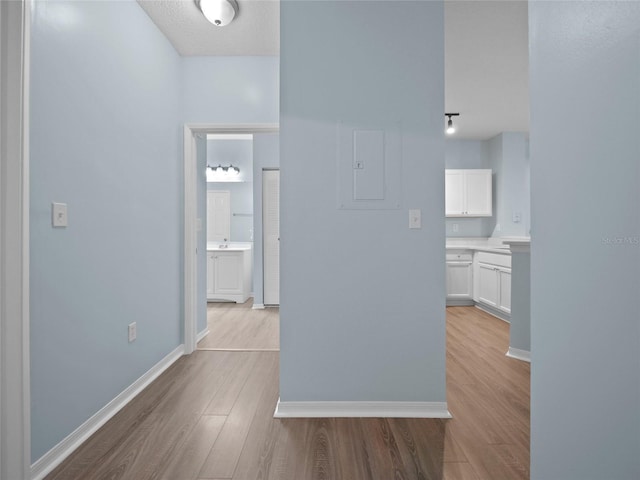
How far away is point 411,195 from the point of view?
207 cm

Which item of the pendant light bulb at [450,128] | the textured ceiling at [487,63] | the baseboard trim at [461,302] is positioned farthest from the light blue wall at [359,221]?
the baseboard trim at [461,302]

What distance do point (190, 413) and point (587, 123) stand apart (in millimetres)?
2193

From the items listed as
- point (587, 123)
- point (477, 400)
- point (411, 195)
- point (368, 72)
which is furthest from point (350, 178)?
point (477, 400)

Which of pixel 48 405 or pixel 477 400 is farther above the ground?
pixel 48 405

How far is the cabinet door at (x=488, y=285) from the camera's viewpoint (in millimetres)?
4438

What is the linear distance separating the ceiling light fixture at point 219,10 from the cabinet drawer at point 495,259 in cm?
368

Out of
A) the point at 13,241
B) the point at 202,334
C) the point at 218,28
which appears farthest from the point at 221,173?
the point at 13,241

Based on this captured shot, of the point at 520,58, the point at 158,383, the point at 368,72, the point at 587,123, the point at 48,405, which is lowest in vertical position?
the point at 158,383

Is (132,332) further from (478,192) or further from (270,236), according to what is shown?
(478,192)

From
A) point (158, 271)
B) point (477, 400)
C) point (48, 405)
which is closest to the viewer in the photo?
point (48, 405)

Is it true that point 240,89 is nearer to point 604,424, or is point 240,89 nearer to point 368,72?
point 368,72

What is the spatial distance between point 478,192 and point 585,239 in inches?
201

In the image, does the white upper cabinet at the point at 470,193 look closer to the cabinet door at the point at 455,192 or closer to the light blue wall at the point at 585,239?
the cabinet door at the point at 455,192

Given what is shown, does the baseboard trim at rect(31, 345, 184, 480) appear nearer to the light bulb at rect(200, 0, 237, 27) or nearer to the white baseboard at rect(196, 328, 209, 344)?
the white baseboard at rect(196, 328, 209, 344)
